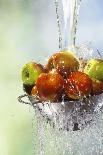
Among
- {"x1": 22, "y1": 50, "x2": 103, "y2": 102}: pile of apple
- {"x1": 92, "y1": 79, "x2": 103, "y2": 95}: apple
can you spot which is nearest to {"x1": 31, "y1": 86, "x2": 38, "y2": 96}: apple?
{"x1": 22, "y1": 50, "x2": 103, "y2": 102}: pile of apple

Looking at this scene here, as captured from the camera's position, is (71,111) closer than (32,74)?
Yes

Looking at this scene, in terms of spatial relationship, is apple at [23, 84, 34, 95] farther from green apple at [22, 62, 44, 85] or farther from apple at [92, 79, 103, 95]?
apple at [92, 79, 103, 95]

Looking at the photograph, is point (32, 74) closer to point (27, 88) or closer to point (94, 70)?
point (27, 88)

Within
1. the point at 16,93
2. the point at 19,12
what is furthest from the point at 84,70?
the point at 16,93

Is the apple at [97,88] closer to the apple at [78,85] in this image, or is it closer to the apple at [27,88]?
the apple at [78,85]

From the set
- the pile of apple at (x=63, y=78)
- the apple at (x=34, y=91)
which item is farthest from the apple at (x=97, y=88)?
the apple at (x=34, y=91)

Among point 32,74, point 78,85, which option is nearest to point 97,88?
point 78,85

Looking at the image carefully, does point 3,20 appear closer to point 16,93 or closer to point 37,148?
point 16,93

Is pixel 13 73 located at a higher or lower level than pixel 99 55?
higher
